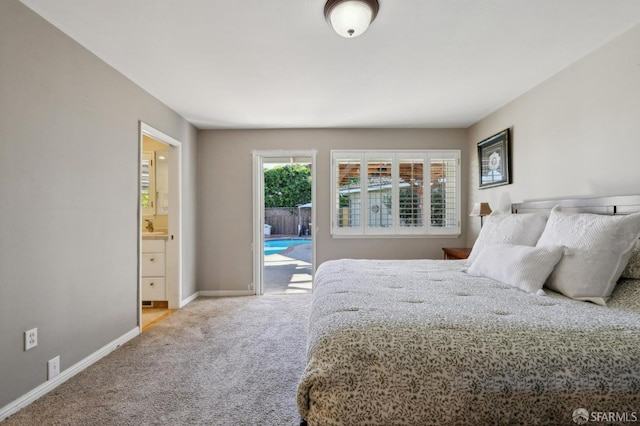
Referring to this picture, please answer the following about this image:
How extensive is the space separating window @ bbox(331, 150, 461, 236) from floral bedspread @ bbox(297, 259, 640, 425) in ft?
9.95

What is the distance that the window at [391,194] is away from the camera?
423cm

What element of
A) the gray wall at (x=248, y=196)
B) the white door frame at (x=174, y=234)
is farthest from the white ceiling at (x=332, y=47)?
the gray wall at (x=248, y=196)

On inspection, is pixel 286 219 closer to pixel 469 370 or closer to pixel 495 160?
pixel 495 160

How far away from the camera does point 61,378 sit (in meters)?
2.02

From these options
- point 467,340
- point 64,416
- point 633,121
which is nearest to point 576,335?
point 467,340

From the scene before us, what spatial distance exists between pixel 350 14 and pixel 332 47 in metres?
0.51

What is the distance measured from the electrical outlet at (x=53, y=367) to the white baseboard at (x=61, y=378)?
0.03 meters

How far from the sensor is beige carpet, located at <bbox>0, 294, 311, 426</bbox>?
168 centimetres

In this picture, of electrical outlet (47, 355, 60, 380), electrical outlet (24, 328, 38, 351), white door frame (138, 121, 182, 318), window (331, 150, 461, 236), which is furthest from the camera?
window (331, 150, 461, 236)

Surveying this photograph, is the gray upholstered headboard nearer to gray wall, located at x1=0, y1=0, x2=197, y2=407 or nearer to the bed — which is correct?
the bed

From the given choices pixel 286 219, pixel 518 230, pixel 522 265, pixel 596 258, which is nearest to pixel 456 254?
pixel 518 230

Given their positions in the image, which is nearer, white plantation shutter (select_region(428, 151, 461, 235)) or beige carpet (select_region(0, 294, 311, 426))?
beige carpet (select_region(0, 294, 311, 426))

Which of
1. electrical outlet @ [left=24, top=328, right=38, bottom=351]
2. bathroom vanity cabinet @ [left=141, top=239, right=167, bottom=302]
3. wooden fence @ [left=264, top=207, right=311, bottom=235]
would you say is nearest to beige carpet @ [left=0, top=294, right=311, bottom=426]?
electrical outlet @ [left=24, top=328, right=38, bottom=351]

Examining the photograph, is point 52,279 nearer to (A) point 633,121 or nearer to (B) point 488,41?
(B) point 488,41
